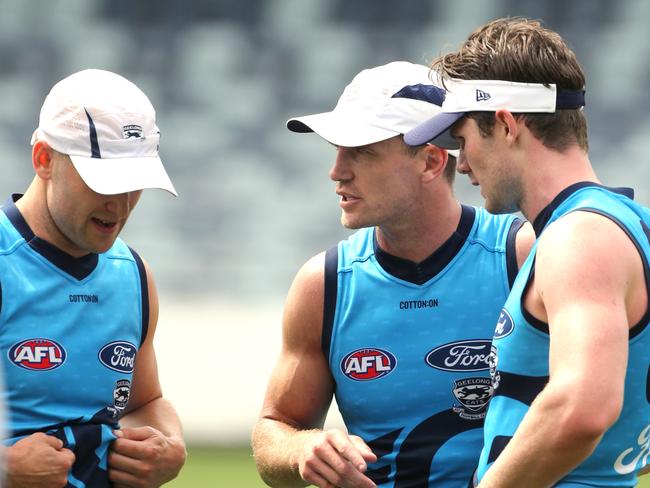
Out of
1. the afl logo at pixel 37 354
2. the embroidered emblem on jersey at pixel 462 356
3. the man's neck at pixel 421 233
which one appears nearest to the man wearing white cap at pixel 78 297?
the afl logo at pixel 37 354

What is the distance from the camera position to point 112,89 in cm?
349

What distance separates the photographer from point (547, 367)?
2709 mm

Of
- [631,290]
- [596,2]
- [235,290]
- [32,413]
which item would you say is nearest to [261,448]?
[32,413]

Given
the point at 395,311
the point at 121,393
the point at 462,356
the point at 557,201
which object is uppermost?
A: the point at 557,201

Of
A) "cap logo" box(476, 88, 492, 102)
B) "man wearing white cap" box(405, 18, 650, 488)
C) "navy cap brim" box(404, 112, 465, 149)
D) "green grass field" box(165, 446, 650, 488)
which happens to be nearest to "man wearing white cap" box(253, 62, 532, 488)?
"navy cap brim" box(404, 112, 465, 149)

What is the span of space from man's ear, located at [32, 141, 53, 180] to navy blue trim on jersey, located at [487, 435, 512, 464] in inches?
57.5

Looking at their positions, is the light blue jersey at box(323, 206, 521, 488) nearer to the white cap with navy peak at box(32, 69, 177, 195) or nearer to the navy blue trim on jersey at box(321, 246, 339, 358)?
the navy blue trim on jersey at box(321, 246, 339, 358)

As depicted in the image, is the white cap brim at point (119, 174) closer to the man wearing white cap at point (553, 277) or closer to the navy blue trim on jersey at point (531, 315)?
the man wearing white cap at point (553, 277)

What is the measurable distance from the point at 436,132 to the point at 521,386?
0.68m

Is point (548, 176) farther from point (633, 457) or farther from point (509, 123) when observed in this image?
point (633, 457)

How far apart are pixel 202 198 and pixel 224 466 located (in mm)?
2231

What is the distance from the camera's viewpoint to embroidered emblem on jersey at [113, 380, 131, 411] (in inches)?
138

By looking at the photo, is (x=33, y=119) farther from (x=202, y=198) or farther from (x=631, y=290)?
(x=631, y=290)

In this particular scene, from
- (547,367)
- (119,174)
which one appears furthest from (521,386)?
(119,174)
